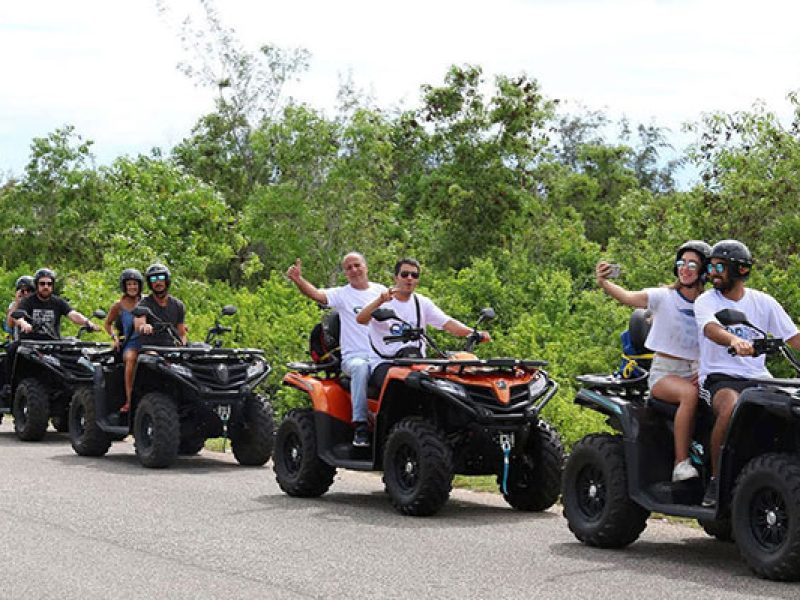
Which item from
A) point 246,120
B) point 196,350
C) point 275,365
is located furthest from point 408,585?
point 246,120

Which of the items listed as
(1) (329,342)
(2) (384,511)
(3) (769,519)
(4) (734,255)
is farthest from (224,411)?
(3) (769,519)

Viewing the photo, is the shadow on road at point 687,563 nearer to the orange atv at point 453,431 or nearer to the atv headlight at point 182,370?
the orange atv at point 453,431

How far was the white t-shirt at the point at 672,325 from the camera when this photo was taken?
10008 millimetres

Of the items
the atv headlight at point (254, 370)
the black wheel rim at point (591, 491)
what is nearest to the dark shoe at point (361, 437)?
the black wheel rim at point (591, 491)

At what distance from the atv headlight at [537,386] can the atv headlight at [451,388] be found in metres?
0.59

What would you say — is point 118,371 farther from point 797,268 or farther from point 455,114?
point 455,114

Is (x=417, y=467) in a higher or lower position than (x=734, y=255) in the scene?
lower

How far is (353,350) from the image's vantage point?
13.2 metres

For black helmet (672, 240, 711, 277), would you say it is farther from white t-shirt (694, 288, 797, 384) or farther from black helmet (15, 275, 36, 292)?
black helmet (15, 275, 36, 292)

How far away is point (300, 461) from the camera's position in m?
13.3

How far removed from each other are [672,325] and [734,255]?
76 centimetres

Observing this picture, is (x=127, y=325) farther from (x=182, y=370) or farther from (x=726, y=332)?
(x=726, y=332)

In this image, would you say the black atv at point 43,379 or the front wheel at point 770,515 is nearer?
the front wheel at point 770,515

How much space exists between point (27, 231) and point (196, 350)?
32216 mm
